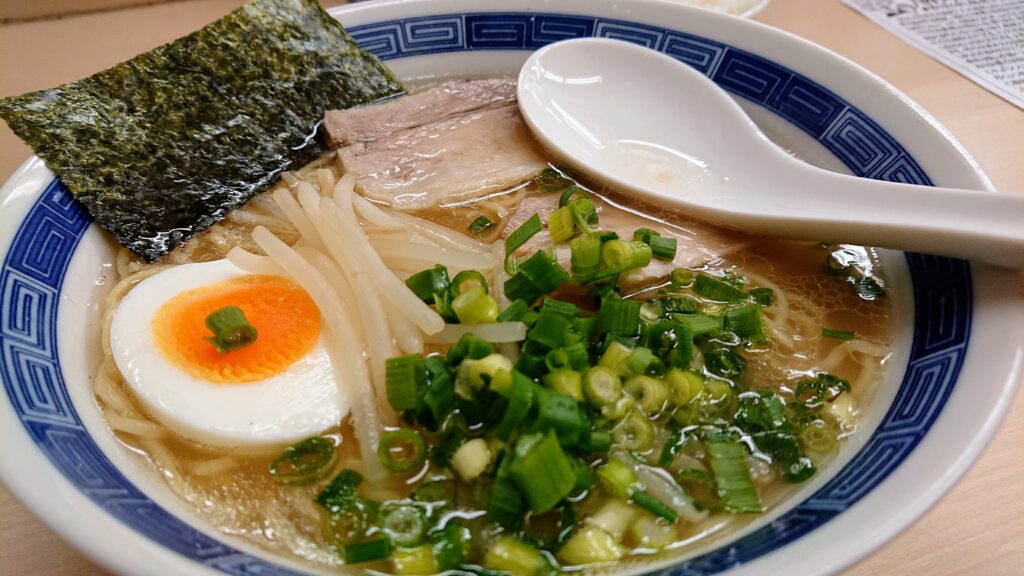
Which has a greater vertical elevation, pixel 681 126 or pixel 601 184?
pixel 681 126

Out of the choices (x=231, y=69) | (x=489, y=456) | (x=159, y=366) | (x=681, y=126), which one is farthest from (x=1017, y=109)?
(x=159, y=366)

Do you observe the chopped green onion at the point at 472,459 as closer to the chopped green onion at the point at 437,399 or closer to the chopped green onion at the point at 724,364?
the chopped green onion at the point at 437,399

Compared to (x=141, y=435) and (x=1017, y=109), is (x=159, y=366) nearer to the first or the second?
(x=141, y=435)

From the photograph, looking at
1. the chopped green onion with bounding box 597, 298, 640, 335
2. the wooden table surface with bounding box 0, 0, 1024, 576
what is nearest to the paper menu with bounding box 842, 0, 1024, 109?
the wooden table surface with bounding box 0, 0, 1024, 576

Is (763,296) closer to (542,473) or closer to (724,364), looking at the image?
(724,364)

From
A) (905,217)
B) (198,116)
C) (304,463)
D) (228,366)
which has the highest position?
(905,217)

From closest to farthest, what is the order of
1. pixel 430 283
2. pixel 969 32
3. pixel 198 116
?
pixel 430 283, pixel 198 116, pixel 969 32

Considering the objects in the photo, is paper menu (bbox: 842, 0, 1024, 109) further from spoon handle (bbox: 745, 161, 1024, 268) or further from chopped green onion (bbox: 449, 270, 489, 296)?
chopped green onion (bbox: 449, 270, 489, 296)

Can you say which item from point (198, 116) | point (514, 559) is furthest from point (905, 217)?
point (198, 116)
